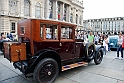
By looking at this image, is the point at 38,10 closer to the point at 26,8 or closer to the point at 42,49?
the point at 26,8

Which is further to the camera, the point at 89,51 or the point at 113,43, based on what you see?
the point at 113,43

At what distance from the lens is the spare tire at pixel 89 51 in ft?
17.9

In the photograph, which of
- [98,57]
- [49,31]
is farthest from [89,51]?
[49,31]

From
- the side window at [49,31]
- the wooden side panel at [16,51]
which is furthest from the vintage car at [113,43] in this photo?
the wooden side panel at [16,51]

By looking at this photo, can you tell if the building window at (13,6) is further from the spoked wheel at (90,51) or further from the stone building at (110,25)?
the stone building at (110,25)

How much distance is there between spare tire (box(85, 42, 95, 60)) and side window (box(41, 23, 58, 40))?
1.88 m

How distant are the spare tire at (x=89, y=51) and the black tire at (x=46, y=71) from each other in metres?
2.00

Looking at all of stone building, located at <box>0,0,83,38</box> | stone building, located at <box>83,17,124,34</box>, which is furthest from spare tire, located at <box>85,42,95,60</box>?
stone building, located at <box>83,17,124,34</box>

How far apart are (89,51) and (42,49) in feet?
9.39

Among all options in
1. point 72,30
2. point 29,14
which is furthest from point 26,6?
point 72,30

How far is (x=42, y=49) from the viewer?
12.4 ft

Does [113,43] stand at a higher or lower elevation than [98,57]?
higher

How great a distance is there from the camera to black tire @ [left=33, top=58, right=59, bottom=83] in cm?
351

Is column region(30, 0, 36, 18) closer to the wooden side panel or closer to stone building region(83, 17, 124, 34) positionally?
the wooden side panel
